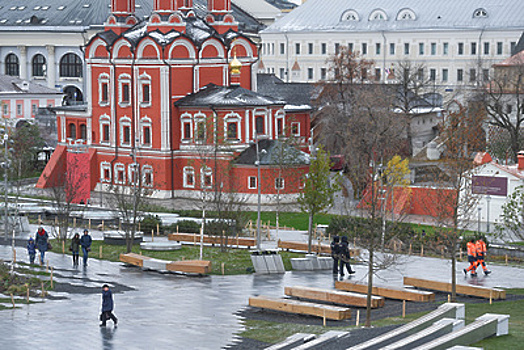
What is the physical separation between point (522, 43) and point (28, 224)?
2365 inches

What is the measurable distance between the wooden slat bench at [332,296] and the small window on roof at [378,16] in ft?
273

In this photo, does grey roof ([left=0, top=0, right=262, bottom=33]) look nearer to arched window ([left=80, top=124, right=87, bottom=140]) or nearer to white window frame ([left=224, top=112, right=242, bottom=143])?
arched window ([left=80, top=124, right=87, bottom=140])

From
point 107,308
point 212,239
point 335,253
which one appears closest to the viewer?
point 107,308

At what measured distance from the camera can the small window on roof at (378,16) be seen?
11725cm

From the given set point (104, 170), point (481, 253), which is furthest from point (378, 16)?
point (481, 253)

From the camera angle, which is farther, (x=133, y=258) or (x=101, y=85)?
(x=101, y=85)

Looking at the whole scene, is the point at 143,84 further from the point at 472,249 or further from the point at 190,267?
the point at 472,249

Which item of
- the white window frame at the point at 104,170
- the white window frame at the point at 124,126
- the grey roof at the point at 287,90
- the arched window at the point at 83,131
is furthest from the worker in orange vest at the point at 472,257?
the grey roof at the point at 287,90

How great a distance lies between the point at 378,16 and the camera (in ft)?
387

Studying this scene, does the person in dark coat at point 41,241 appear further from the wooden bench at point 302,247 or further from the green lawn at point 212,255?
the wooden bench at point 302,247

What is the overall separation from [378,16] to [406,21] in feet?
10.7

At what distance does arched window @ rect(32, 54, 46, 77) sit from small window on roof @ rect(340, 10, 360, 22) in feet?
101

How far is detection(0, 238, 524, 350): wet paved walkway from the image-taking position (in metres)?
31.2

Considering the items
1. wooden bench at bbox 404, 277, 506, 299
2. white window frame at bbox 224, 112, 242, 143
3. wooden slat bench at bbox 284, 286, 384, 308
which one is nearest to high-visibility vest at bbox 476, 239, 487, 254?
wooden bench at bbox 404, 277, 506, 299
